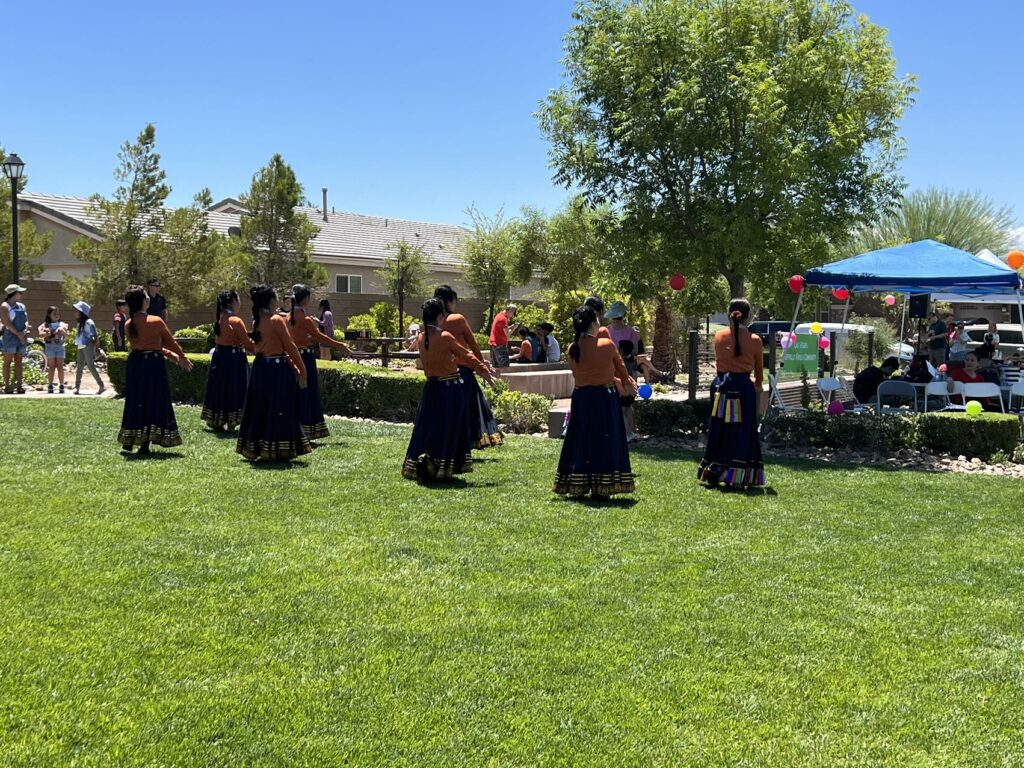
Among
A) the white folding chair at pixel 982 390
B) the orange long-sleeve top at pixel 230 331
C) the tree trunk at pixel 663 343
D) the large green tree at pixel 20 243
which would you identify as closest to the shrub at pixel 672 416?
the white folding chair at pixel 982 390

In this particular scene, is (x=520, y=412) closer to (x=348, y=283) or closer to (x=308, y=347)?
(x=308, y=347)

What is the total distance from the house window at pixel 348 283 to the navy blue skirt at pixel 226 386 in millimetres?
22413

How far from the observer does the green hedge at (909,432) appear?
426 inches

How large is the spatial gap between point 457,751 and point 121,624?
6.74 feet

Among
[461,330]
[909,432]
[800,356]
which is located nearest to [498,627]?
[461,330]

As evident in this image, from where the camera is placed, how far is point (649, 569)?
233 inches

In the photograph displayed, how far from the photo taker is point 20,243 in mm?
24547

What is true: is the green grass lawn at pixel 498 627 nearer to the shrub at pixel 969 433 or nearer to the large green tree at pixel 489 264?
the shrub at pixel 969 433

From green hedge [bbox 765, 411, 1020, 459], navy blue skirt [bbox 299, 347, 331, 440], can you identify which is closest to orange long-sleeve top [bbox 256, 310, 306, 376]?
navy blue skirt [bbox 299, 347, 331, 440]

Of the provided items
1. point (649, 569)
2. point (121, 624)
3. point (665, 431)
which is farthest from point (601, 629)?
point (665, 431)

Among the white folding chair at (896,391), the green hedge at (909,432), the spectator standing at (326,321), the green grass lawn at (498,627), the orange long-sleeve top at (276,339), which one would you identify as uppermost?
the spectator standing at (326,321)

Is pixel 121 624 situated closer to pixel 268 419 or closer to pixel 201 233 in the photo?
pixel 268 419

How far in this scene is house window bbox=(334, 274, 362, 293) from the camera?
34250 mm

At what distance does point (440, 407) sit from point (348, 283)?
2659cm
